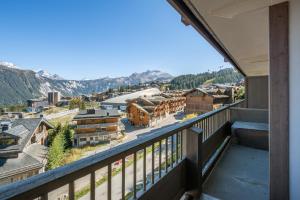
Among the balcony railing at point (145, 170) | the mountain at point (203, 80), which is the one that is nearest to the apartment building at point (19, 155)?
the balcony railing at point (145, 170)

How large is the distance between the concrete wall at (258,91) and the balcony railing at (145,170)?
198 inches

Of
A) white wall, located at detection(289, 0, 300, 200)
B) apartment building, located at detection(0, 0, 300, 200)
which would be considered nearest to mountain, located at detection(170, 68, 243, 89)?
apartment building, located at detection(0, 0, 300, 200)

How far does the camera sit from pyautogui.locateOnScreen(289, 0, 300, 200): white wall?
1511 millimetres

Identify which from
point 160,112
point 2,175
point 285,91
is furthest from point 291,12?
point 160,112

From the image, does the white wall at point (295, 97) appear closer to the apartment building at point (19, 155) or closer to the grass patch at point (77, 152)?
the apartment building at point (19, 155)

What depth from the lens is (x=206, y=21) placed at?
2.03 meters

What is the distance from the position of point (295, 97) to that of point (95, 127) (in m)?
18.0

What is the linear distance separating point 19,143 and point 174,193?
10.9 metres

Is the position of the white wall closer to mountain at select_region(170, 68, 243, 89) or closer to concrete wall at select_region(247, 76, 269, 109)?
concrete wall at select_region(247, 76, 269, 109)

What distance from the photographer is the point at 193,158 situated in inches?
79.8

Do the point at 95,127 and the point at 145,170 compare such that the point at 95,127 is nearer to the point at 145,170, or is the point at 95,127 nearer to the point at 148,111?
the point at 148,111

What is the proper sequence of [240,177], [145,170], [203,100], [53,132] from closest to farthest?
[145,170] < [240,177] < [53,132] < [203,100]

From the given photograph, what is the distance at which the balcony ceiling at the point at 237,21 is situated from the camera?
1605 mm

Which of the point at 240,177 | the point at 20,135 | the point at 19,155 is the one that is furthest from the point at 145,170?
the point at 20,135
